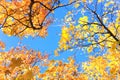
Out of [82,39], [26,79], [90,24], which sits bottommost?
[82,39]

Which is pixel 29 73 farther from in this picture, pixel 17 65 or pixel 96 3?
pixel 96 3

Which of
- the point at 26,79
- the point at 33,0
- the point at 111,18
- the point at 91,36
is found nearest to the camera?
the point at 26,79

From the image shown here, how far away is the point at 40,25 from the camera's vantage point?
8094 millimetres

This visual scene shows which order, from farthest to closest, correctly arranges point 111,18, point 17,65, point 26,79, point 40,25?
1. point 111,18
2. point 40,25
3. point 17,65
4. point 26,79

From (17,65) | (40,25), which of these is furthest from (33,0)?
(17,65)

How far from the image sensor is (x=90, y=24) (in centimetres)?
1018

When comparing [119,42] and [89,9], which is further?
[89,9]

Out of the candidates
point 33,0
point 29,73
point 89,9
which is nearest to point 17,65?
point 29,73

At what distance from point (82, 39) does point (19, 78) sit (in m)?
9.34

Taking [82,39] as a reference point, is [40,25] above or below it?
above

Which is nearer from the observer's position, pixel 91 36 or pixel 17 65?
pixel 17 65

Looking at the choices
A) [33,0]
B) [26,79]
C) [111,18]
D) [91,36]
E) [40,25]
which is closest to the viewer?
[26,79]

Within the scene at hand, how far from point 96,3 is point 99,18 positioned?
25.6 inches

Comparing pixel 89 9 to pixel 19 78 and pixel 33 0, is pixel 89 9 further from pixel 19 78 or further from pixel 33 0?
pixel 19 78
